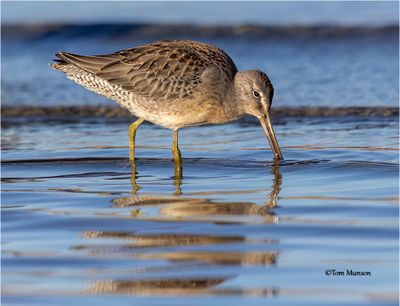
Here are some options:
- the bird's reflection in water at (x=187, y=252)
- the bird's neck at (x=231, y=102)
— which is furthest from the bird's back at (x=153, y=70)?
the bird's reflection in water at (x=187, y=252)

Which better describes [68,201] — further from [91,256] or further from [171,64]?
[171,64]

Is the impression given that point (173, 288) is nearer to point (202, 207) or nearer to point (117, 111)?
point (202, 207)

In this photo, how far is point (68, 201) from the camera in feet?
23.1

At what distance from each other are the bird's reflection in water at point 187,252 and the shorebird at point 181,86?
1.96m

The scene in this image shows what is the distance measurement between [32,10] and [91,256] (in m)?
12.8

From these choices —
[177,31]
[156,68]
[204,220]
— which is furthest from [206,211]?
[177,31]

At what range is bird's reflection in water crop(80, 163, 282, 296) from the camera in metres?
5.03

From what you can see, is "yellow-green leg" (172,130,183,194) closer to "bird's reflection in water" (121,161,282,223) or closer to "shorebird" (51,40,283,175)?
"shorebird" (51,40,283,175)

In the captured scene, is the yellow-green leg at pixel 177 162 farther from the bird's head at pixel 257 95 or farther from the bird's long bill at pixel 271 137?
the bird's long bill at pixel 271 137

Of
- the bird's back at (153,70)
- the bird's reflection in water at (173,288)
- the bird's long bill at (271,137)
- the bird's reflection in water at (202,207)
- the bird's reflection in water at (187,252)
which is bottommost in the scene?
the bird's reflection in water at (173,288)

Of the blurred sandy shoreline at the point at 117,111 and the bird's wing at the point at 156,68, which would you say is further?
the blurred sandy shoreline at the point at 117,111

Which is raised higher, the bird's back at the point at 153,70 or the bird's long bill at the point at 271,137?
the bird's back at the point at 153,70

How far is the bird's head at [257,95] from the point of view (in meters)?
8.79

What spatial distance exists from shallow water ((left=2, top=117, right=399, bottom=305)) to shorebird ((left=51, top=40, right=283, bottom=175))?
36 centimetres
